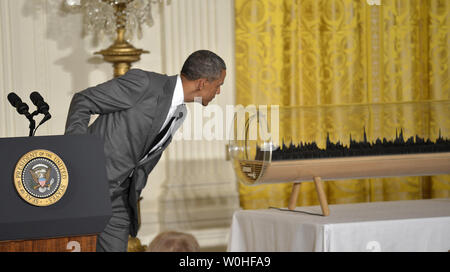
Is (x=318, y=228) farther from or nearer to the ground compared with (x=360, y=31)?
nearer to the ground

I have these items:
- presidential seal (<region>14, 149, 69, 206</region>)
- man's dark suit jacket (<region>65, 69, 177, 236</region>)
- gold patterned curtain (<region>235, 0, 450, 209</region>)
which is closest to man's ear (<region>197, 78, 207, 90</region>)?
man's dark suit jacket (<region>65, 69, 177, 236</region>)

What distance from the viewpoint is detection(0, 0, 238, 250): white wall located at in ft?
15.5

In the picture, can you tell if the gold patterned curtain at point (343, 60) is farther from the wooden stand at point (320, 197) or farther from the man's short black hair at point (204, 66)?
the man's short black hair at point (204, 66)

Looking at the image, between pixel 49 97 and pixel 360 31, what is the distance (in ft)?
8.31

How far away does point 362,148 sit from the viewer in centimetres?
362

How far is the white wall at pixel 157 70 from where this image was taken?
15.5 feet

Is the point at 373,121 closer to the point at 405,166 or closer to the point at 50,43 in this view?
the point at 405,166

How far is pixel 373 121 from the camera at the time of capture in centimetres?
375

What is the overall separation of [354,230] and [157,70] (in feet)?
7.94

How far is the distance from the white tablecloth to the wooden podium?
4.63ft

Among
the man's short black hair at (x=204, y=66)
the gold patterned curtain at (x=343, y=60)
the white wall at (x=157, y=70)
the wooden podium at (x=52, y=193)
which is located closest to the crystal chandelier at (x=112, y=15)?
the white wall at (x=157, y=70)

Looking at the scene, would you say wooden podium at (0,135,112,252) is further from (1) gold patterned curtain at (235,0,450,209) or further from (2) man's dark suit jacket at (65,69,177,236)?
(1) gold patterned curtain at (235,0,450,209)

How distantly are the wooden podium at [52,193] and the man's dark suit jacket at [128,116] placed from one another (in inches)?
27.2

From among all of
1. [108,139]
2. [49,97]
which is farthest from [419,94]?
[108,139]
